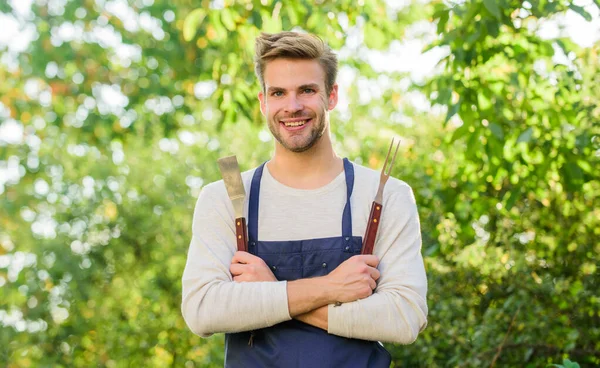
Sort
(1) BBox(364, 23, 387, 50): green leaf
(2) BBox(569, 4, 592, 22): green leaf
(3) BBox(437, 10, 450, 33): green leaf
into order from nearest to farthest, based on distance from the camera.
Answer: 1. (2) BBox(569, 4, 592, 22): green leaf
2. (3) BBox(437, 10, 450, 33): green leaf
3. (1) BBox(364, 23, 387, 50): green leaf

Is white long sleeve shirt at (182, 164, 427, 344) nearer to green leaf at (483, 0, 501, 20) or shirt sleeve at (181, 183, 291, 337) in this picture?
shirt sleeve at (181, 183, 291, 337)

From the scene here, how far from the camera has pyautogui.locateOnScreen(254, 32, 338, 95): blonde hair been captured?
8.70 ft

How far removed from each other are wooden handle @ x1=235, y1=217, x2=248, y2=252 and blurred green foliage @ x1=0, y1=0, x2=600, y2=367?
171cm

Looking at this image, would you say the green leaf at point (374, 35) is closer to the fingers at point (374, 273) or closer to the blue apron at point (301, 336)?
the blue apron at point (301, 336)

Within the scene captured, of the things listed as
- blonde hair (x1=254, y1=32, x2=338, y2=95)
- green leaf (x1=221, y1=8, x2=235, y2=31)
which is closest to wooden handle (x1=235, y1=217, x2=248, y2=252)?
blonde hair (x1=254, y1=32, x2=338, y2=95)

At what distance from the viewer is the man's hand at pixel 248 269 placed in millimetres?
2531

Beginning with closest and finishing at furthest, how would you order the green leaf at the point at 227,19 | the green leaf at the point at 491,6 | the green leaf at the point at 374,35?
1. the green leaf at the point at 491,6
2. the green leaf at the point at 227,19
3. the green leaf at the point at 374,35

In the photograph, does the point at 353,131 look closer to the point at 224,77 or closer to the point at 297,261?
the point at 224,77

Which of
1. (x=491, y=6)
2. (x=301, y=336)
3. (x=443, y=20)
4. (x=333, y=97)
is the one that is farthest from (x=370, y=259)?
(x=443, y=20)

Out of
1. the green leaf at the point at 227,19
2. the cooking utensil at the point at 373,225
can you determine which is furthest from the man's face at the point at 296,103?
the green leaf at the point at 227,19

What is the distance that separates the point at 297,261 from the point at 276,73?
1.87 feet

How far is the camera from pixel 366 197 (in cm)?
267

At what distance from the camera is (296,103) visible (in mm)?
2619

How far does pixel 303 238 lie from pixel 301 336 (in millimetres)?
288
